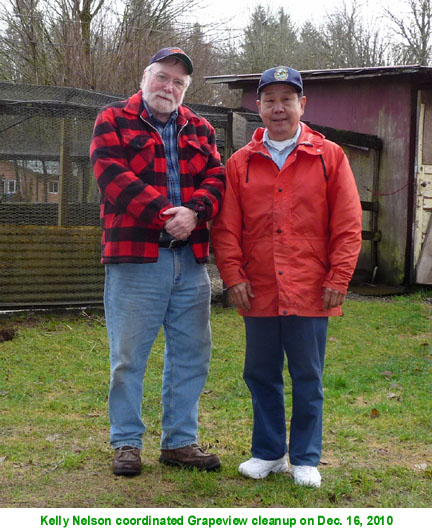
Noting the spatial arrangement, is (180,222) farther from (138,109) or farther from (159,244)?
(138,109)

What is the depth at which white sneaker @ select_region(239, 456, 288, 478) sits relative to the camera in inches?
136

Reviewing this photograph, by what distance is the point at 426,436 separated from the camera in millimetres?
4219

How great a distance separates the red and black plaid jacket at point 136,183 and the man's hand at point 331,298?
646 millimetres

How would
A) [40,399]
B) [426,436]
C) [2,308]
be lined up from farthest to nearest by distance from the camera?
[2,308] → [40,399] → [426,436]

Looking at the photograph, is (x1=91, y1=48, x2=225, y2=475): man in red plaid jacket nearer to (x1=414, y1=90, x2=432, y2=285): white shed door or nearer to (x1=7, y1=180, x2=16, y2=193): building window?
(x1=7, y1=180, x2=16, y2=193): building window

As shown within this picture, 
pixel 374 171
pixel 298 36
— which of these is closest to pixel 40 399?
pixel 374 171

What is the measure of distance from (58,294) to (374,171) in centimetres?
519

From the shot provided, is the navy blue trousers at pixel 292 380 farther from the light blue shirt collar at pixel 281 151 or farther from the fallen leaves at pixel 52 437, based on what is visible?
the fallen leaves at pixel 52 437

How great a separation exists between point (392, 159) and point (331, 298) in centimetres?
754

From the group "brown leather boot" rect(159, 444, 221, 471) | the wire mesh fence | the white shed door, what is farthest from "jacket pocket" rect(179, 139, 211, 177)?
the white shed door

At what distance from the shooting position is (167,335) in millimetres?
3619

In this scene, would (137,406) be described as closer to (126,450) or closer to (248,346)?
(126,450)

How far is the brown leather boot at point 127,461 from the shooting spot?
3.46 metres

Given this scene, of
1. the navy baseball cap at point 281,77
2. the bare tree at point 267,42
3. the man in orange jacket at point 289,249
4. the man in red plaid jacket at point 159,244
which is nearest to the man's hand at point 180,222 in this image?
the man in red plaid jacket at point 159,244
